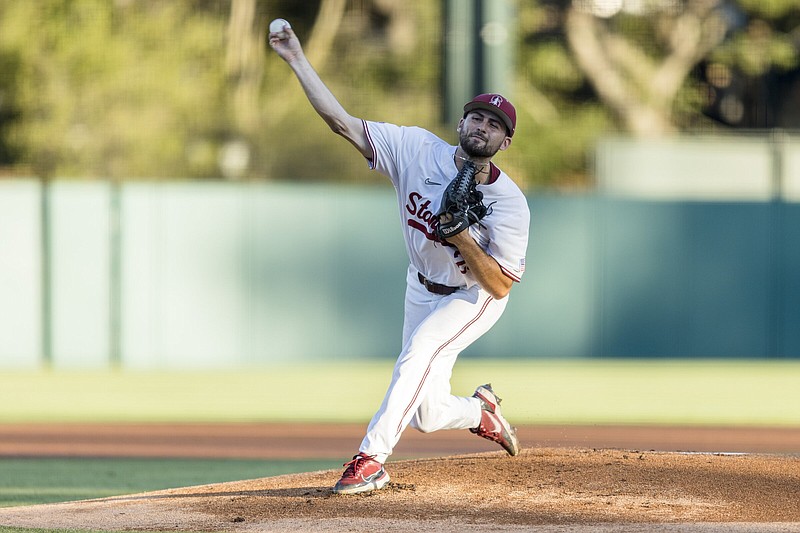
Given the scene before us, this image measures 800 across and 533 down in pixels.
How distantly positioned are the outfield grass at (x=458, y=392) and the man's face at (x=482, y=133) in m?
5.05

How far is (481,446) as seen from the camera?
10102mm

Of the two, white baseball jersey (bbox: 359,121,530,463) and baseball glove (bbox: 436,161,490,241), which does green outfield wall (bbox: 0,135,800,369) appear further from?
baseball glove (bbox: 436,161,490,241)

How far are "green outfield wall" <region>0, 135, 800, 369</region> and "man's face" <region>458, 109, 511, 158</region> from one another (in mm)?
9544

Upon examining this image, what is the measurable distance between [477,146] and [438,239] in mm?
458

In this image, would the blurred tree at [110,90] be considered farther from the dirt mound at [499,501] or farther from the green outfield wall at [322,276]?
the dirt mound at [499,501]

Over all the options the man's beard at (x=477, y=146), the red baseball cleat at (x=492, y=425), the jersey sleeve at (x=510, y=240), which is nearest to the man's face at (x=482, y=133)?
the man's beard at (x=477, y=146)

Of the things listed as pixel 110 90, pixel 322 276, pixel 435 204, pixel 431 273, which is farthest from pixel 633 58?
pixel 435 204

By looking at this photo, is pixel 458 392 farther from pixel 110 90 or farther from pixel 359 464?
pixel 110 90

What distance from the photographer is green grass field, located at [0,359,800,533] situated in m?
8.59

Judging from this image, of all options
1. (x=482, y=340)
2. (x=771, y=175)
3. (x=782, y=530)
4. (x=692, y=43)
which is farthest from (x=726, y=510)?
(x=692, y=43)

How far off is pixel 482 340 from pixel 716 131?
1078 centimetres

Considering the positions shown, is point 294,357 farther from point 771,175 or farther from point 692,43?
point 692,43

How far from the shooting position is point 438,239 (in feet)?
20.1

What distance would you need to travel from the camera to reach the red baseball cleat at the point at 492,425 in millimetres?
6859
